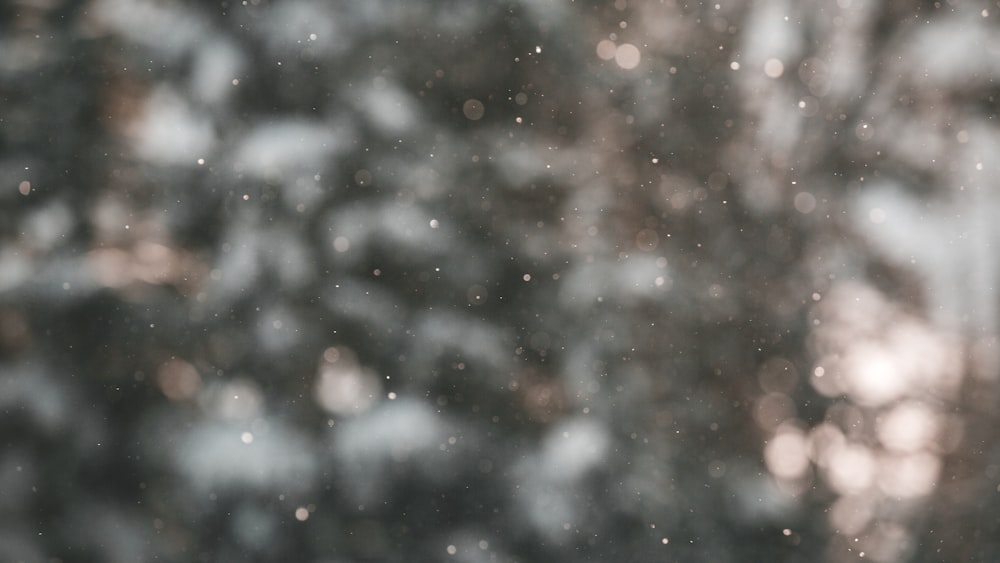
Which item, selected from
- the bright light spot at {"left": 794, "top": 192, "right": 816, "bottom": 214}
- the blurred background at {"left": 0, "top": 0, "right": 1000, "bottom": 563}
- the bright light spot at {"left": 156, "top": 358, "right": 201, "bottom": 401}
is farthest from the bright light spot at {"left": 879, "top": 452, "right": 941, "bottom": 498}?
the bright light spot at {"left": 156, "top": 358, "right": 201, "bottom": 401}

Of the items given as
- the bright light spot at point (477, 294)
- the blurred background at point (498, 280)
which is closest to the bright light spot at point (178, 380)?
the blurred background at point (498, 280)

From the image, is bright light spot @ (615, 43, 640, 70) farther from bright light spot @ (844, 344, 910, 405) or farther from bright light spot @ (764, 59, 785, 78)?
bright light spot @ (844, 344, 910, 405)

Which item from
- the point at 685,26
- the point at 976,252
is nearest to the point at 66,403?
the point at 685,26

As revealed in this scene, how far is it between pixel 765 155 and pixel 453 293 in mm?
187

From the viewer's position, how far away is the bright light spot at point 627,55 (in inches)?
17.2

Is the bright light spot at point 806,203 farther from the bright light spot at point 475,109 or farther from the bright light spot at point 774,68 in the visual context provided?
the bright light spot at point 475,109

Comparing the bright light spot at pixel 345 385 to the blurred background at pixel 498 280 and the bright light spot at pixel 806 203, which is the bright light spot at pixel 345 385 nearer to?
the blurred background at pixel 498 280

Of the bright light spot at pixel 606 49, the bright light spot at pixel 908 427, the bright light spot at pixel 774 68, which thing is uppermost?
the bright light spot at pixel 606 49

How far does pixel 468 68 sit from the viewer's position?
441mm

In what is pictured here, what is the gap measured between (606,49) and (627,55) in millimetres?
12

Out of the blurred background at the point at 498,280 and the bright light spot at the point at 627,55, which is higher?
the bright light spot at the point at 627,55

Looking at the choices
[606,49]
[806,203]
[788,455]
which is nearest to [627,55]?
[606,49]

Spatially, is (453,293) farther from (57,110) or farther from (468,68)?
(57,110)

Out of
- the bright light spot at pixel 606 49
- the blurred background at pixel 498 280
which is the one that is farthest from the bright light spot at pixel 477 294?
the bright light spot at pixel 606 49
